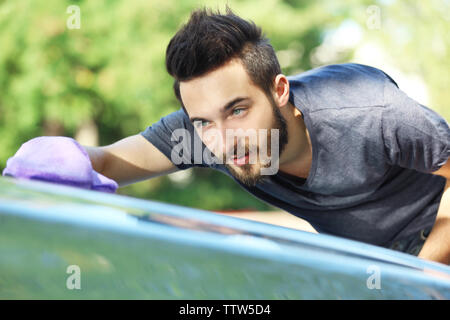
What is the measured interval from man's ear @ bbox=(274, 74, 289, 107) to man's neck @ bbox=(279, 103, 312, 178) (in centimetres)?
2

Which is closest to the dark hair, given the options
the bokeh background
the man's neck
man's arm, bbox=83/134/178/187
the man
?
the man

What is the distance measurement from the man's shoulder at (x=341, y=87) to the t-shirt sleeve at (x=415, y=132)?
5 cm

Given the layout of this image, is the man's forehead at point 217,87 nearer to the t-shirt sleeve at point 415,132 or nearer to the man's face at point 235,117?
the man's face at point 235,117

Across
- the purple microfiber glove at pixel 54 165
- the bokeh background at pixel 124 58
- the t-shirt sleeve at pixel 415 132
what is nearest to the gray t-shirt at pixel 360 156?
the t-shirt sleeve at pixel 415 132

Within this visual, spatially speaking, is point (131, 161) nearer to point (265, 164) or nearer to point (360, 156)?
point (265, 164)

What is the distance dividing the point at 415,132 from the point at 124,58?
5181 mm

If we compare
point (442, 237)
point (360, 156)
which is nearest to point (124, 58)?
point (360, 156)

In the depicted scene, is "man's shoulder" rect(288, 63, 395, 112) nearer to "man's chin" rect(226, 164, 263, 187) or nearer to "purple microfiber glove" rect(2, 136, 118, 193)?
"man's chin" rect(226, 164, 263, 187)

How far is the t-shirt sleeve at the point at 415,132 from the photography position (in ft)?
4.61

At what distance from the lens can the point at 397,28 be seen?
848 centimetres

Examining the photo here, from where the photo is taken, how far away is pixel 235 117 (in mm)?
1486

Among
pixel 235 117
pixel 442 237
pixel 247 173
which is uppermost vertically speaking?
pixel 235 117

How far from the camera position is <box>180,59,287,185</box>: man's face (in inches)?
58.4
